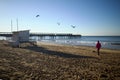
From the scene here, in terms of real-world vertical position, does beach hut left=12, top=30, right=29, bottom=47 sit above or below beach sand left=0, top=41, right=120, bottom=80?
above

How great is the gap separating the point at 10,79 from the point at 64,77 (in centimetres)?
239

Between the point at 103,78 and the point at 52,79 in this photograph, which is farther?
the point at 103,78

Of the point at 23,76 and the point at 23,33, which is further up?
the point at 23,33

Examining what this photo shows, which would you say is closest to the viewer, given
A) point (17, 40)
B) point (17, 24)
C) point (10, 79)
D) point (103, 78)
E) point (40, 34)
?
point (10, 79)

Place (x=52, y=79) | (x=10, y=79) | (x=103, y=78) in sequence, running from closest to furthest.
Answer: (x=10, y=79), (x=52, y=79), (x=103, y=78)

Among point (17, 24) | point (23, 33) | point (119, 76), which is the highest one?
point (17, 24)

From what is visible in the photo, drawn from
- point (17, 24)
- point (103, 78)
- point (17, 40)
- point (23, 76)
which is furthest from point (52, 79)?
point (17, 24)

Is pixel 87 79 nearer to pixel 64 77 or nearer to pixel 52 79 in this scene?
pixel 64 77

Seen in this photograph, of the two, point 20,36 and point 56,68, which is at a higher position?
point 20,36

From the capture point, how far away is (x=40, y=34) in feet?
215

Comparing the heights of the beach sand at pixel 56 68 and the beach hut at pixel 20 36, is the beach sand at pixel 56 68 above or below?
below

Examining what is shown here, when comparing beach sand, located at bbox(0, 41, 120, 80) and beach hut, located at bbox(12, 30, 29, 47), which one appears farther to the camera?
beach hut, located at bbox(12, 30, 29, 47)

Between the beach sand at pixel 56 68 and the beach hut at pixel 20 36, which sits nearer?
the beach sand at pixel 56 68

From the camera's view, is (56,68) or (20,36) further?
(20,36)
